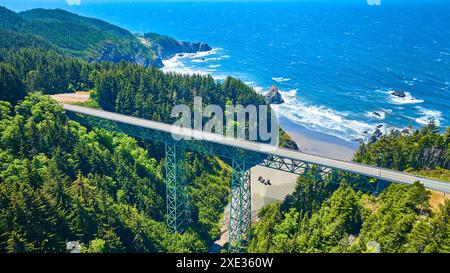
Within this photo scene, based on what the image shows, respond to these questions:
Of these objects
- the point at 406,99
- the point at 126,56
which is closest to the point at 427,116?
the point at 406,99

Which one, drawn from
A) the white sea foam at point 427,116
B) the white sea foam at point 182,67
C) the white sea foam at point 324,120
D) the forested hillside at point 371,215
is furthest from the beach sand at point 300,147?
the white sea foam at point 182,67

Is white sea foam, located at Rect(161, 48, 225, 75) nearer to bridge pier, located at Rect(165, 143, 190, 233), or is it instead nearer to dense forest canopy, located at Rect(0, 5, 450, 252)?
dense forest canopy, located at Rect(0, 5, 450, 252)

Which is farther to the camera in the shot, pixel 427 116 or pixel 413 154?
pixel 427 116

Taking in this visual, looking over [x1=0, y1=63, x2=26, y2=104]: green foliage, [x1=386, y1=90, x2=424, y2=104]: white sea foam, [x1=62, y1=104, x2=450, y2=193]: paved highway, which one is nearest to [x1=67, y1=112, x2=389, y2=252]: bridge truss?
[x1=62, y1=104, x2=450, y2=193]: paved highway

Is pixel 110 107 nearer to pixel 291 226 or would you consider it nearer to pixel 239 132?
pixel 239 132

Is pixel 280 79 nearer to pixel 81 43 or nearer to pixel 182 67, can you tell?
pixel 182 67
